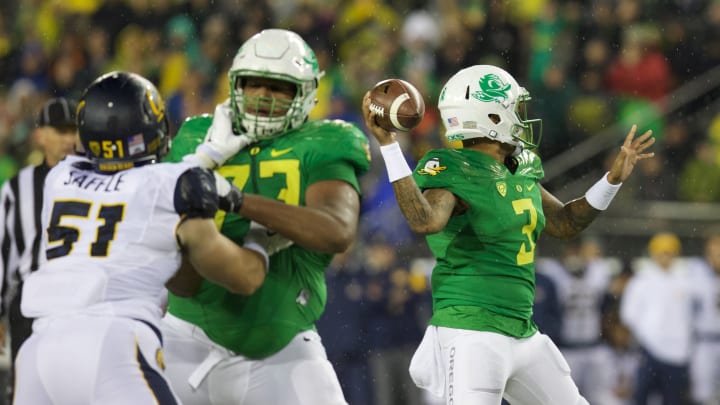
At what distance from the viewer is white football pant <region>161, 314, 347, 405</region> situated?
4.25 m

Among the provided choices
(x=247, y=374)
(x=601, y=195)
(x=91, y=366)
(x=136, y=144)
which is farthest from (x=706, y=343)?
(x=91, y=366)

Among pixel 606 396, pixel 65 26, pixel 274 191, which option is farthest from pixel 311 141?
pixel 65 26

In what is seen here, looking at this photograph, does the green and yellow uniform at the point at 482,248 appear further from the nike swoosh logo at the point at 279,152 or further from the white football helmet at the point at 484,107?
the nike swoosh logo at the point at 279,152

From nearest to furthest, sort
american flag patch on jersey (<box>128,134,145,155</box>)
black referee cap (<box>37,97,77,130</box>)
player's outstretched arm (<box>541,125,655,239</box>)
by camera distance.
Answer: american flag patch on jersey (<box>128,134,145,155</box>) → player's outstretched arm (<box>541,125,655,239</box>) → black referee cap (<box>37,97,77,130</box>)

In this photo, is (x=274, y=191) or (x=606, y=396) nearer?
(x=274, y=191)

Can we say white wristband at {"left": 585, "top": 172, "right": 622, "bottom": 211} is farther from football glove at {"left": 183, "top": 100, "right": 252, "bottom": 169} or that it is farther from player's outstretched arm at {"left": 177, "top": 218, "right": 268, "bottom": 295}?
player's outstretched arm at {"left": 177, "top": 218, "right": 268, "bottom": 295}

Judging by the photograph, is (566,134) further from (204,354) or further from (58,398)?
(58,398)

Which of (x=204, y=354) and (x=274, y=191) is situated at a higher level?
(x=274, y=191)

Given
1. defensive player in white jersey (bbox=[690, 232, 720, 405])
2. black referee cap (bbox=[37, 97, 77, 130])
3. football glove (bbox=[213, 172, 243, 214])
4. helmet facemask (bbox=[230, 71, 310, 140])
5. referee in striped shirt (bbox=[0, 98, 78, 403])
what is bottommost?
defensive player in white jersey (bbox=[690, 232, 720, 405])

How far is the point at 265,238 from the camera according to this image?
4.35 m

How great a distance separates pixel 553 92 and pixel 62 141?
6.08 metres

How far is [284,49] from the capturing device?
14.8 feet

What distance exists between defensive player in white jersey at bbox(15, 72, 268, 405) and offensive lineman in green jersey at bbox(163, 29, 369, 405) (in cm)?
46

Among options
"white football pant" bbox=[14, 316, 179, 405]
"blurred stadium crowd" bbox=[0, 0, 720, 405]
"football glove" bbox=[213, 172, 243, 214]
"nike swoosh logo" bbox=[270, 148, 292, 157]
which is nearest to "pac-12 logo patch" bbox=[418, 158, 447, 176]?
"nike swoosh logo" bbox=[270, 148, 292, 157]
